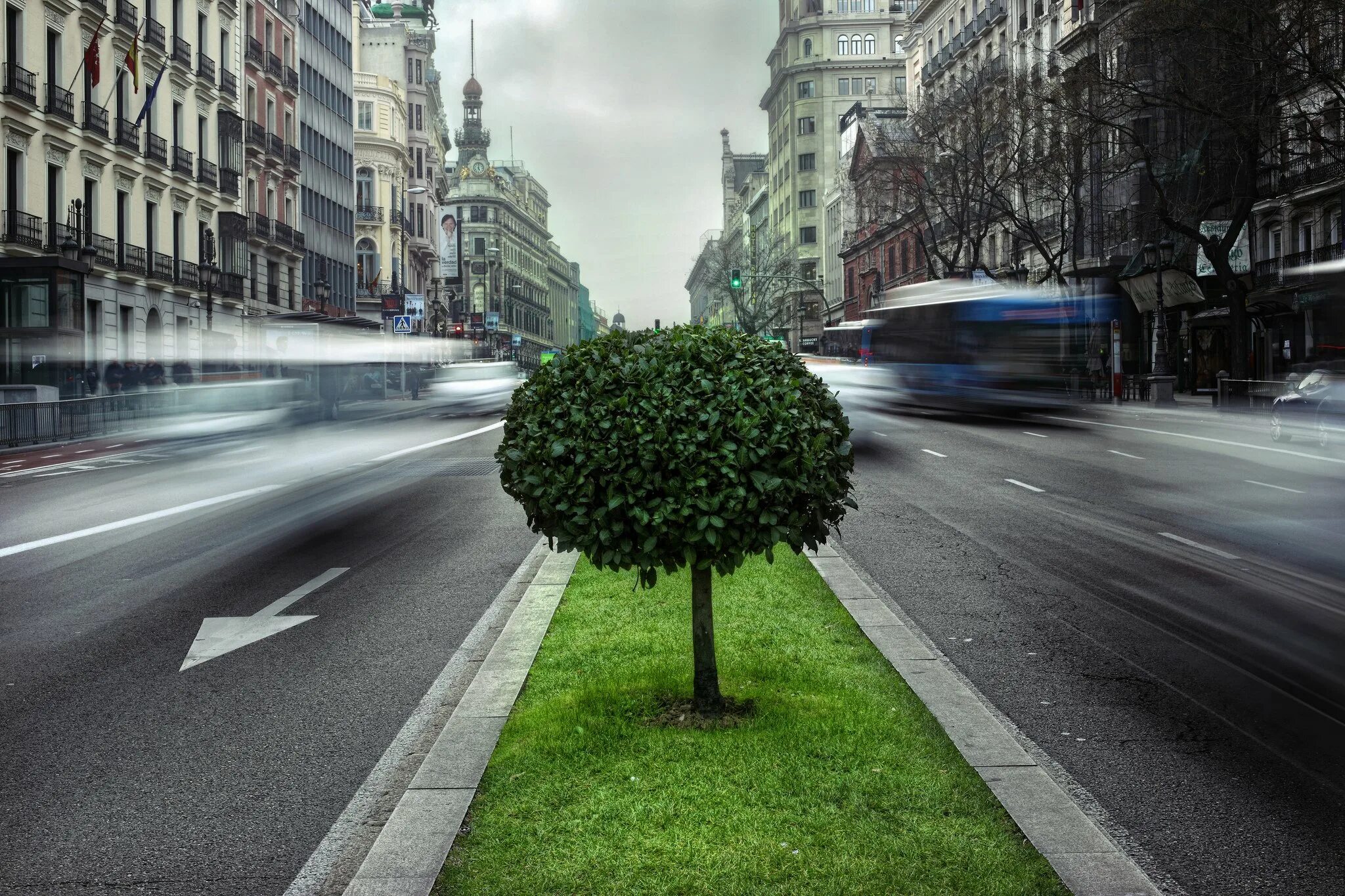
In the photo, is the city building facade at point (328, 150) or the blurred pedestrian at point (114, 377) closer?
the blurred pedestrian at point (114, 377)

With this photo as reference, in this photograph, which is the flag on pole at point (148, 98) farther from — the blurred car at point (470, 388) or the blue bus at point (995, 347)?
the blue bus at point (995, 347)

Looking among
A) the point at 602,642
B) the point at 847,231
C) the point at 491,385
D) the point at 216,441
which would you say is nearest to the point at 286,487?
the point at 216,441

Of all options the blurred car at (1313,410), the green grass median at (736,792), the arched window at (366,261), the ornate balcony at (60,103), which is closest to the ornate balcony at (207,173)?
the ornate balcony at (60,103)

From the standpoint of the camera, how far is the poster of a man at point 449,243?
101312 mm

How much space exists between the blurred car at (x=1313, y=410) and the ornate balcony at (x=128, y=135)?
119 ft

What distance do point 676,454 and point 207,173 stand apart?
5283 cm

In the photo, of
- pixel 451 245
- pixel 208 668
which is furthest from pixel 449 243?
pixel 208 668

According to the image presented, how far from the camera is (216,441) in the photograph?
23.8 meters

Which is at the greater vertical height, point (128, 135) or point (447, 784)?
point (128, 135)

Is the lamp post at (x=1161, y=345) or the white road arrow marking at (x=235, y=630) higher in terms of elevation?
the lamp post at (x=1161, y=345)

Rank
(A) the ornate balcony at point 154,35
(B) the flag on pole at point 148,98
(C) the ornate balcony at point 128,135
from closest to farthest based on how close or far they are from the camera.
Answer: (B) the flag on pole at point 148,98 → (C) the ornate balcony at point 128,135 → (A) the ornate balcony at point 154,35

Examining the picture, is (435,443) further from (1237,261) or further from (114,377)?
(1237,261)

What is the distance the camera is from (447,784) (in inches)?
186

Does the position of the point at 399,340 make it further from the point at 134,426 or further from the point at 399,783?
the point at 399,783
